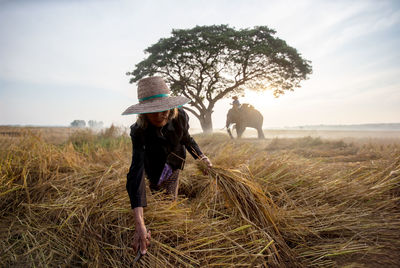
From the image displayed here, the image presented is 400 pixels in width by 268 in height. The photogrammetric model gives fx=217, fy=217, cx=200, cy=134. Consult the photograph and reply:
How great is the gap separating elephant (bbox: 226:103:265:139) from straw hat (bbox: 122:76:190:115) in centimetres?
817

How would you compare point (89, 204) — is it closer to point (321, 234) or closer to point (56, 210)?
point (56, 210)

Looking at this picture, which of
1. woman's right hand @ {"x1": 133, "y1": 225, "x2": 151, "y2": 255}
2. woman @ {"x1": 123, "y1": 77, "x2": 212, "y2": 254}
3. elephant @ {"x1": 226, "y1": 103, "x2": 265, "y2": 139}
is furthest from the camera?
elephant @ {"x1": 226, "y1": 103, "x2": 265, "y2": 139}

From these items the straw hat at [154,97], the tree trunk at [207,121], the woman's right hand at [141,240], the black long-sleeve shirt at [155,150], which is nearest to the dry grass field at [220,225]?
the woman's right hand at [141,240]

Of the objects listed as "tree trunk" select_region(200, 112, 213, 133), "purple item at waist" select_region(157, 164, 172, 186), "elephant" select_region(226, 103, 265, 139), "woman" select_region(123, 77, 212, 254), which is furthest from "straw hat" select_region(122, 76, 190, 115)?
"tree trunk" select_region(200, 112, 213, 133)

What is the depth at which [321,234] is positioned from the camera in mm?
1467

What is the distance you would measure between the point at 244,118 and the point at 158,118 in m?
8.61

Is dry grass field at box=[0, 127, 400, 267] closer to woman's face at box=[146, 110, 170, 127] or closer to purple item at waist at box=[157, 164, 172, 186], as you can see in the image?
purple item at waist at box=[157, 164, 172, 186]

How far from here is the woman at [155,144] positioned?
115cm

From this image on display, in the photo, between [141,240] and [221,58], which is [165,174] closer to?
[141,240]

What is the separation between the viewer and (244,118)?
9625 mm

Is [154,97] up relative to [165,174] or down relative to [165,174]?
up

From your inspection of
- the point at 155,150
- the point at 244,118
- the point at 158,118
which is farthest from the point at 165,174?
the point at 244,118

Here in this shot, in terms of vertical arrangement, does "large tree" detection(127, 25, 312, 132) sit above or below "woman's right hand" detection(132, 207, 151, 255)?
above

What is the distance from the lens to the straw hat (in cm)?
124
